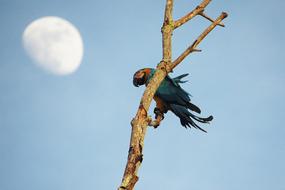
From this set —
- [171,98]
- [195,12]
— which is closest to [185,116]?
[171,98]

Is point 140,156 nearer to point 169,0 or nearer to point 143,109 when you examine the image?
point 143,109

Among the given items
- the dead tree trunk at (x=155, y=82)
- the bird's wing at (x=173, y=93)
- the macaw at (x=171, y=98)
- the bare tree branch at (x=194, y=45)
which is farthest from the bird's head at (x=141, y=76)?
the bare tree branch at (x=194, y=45)

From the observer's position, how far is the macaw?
665 centimetres

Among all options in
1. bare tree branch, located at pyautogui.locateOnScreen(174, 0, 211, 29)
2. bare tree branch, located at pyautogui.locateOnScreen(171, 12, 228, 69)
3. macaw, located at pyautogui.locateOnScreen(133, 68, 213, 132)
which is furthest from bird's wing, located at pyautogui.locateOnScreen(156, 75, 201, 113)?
bare tree branch, located at pyautogui.locateOnScreen(171, 12, 228, 69)

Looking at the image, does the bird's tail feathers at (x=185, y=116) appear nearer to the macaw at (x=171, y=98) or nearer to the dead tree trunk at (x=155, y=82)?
the macaw at (x=171, y=98)

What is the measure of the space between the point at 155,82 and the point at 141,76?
7.69 feet

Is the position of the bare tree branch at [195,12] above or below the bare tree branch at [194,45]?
above

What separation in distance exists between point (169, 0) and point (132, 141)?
2.49 metres

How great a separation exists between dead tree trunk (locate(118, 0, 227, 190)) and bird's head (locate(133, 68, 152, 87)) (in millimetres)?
1622

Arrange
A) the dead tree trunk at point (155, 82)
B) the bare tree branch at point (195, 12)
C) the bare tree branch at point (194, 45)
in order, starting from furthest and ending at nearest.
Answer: the bare tree branch at point (195, 12) → the bare tree branch at point (194, 45) → the dead tree trunk at point (155, 82)

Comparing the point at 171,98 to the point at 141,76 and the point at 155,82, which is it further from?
the point at 155,82

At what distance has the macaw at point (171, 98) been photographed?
6.65 m

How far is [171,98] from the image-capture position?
270 inches

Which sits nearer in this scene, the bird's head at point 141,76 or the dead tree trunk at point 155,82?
the dead tree trunk at point 155,82
